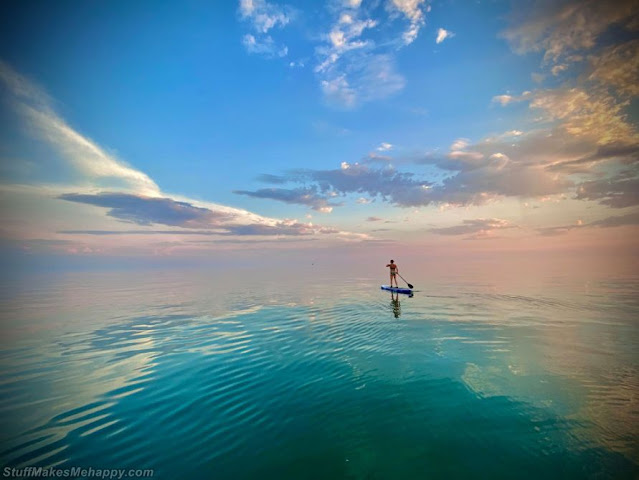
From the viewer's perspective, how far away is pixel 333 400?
8.94 m

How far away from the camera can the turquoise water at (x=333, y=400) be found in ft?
20.7

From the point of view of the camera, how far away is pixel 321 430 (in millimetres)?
7375

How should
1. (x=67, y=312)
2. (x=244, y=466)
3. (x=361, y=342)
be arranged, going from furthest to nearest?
(x=67, y=312) → (x=361, y=342) → (x=244, y=466)

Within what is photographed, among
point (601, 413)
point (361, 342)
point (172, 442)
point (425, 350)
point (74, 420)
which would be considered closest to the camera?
point (172, 442)

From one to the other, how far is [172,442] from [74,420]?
4.10 m

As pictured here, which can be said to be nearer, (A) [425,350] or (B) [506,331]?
(A) [425,350]

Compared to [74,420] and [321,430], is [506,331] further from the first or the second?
[74,420]

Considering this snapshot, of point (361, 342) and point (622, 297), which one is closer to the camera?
point (361, 342)

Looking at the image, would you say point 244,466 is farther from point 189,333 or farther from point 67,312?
point 67,312

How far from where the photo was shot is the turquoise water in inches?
249

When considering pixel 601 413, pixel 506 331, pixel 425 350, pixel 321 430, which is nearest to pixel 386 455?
pixel 321 430

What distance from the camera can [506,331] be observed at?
16.6 metres

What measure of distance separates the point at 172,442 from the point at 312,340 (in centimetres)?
927

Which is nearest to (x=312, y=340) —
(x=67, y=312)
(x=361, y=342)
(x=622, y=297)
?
(x=361, y=342)
